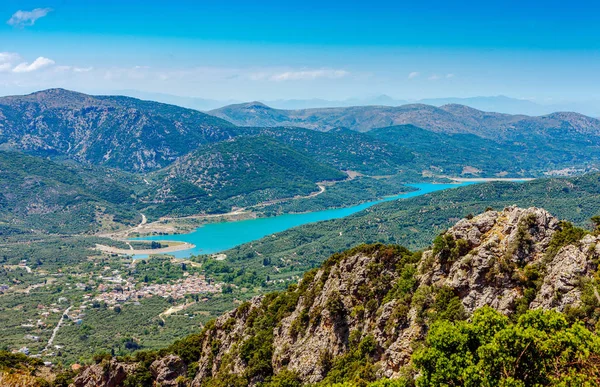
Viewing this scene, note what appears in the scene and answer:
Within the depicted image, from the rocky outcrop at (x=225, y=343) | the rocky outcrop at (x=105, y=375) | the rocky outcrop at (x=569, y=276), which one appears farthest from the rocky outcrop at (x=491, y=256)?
the rocky outcrop at (x=105, y=375)

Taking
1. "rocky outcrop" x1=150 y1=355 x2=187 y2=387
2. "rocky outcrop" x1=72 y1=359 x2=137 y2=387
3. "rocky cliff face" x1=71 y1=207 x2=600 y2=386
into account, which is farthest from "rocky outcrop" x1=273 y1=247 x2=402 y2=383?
"rocky outcrop" x1=72 y1=359 x2=137 y2=387

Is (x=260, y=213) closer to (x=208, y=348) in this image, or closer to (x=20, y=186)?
(x=20, y=186)

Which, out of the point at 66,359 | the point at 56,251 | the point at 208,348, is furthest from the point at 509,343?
the point at 56,251

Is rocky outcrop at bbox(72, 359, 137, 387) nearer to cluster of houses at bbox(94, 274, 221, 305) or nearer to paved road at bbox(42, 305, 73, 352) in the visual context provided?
paved road at bbox(42, 305, 73, 352)

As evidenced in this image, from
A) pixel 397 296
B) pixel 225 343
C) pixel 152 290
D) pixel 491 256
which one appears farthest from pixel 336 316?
pixel 152 290

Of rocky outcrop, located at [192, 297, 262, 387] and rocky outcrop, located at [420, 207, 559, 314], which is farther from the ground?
rocky outcrop, located at [420, 207, 559, 314]

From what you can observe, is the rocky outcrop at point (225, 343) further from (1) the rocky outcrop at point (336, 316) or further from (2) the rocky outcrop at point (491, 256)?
(2) the rocky outcrop at point (491, 256)

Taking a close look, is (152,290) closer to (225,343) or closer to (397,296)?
(225,343)

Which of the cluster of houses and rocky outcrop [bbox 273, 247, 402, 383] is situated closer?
rocky outcrop [bbox 273, 247, 402, 383]
